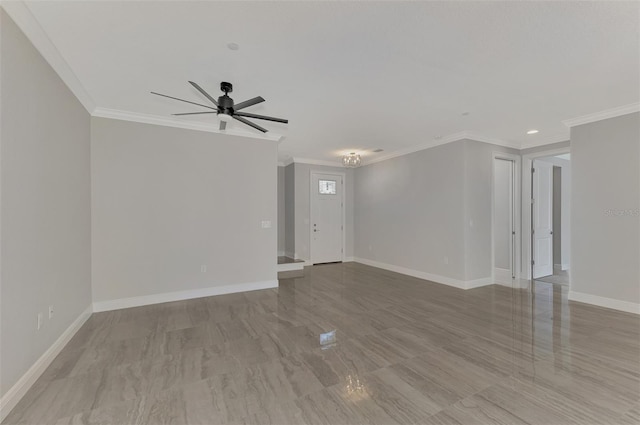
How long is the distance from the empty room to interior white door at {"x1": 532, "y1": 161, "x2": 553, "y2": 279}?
0.06m

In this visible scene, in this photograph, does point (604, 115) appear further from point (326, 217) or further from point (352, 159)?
point (326, 217)

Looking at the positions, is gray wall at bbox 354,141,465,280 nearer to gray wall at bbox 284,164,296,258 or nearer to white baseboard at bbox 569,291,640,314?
white baseboard at bbox 569,291,640,314

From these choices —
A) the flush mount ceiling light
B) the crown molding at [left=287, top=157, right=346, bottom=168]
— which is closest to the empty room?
the flush mount ceiling light

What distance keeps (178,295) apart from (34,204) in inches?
94.8

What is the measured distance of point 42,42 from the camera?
7.36ft

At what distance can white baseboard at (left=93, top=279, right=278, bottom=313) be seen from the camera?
3816 millimetres

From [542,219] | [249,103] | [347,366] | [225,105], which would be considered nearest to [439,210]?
[542,219]

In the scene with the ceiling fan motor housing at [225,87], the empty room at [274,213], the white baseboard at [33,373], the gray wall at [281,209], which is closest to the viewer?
the white baseboard at [33,373]

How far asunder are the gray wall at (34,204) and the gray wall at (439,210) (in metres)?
5.58

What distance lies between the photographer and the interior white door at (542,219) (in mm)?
5602

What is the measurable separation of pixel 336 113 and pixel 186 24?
2.22 m

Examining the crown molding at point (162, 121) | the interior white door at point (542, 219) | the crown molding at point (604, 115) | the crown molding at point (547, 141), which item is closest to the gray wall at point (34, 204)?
the crown molding at point (162, 121)

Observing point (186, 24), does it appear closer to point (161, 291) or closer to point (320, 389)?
point (320, 389)

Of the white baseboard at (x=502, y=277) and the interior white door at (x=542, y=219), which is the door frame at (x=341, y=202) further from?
the interior white door at (x=542, y=219)
